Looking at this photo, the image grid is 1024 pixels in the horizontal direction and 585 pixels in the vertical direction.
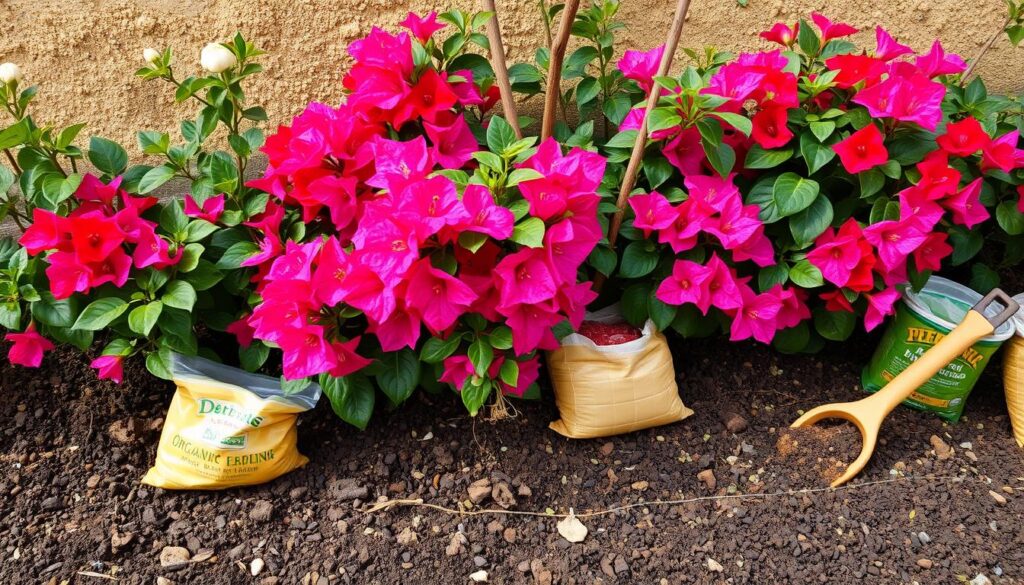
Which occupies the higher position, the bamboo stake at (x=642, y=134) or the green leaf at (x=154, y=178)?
the bamboo stake at (x=642, y=134)

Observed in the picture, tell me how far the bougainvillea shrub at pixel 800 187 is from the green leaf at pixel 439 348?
1.40 feet

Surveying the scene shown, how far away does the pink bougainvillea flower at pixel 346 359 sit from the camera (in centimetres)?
152

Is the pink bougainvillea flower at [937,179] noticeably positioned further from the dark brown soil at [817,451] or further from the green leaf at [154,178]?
the green leaf at [154,178]

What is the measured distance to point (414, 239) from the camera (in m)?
1.30

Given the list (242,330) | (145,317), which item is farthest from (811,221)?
(145,317)

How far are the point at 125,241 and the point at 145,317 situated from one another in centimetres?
19

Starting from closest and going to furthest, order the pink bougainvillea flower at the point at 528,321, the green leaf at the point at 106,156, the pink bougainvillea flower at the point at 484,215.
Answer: the pink bougainvillea flower at the point at 484,215
the pink bougainvillea flower at the point at 528,321
the green leaf at the point at 106,156

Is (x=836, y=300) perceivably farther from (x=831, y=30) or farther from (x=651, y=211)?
(x=831, y=30)

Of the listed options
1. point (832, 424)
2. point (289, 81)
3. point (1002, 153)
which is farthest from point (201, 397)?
point (1002, 153)

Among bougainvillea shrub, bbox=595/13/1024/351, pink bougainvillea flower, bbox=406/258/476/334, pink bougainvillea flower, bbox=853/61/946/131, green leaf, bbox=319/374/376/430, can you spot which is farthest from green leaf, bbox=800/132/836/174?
green leaf, bbox=319/374/376/430

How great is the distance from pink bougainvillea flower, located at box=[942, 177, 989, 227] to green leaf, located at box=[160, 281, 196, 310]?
5.69ft

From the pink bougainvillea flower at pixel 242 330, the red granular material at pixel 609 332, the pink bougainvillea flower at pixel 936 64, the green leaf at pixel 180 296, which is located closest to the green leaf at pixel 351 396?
the pink bougainvillea flower at pixel 242 330

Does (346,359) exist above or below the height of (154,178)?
below

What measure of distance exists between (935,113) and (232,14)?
71.3 inches
